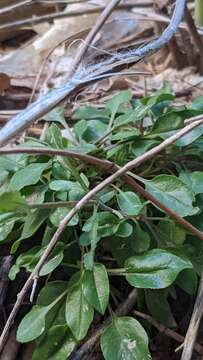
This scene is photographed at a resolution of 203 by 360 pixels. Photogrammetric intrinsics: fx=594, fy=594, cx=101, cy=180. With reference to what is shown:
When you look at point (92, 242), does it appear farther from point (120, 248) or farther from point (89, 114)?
point (89, 114)

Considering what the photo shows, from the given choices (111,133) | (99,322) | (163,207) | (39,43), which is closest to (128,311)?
(99,322)

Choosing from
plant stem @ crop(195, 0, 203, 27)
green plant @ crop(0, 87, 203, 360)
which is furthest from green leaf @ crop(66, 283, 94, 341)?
plant stem @ crop(195, 0, 203, 27)

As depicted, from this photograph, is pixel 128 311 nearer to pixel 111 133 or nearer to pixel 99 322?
pixel 99 322

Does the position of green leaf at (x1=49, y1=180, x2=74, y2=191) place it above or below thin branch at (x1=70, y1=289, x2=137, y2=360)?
above

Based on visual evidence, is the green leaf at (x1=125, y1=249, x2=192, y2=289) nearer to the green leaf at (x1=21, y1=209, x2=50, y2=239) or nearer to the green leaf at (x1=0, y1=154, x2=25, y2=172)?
the green leaf at (x1=21, y1=209, x2=50, y2=239)

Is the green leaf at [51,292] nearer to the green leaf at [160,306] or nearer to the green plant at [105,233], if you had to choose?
the green plant at [105,233]
